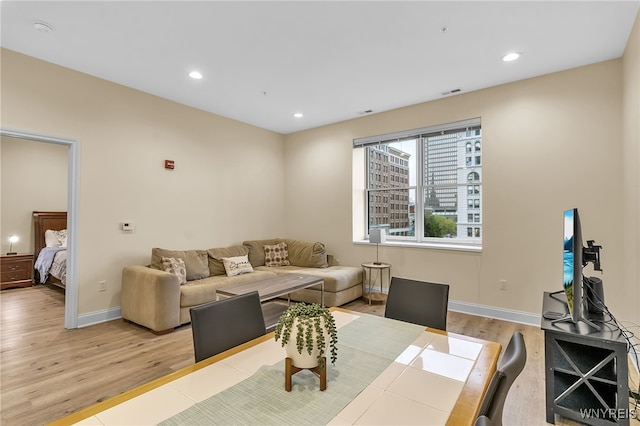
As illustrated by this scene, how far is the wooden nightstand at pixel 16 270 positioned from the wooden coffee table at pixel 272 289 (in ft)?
15.8

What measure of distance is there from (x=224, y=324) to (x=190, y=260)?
9.72ft

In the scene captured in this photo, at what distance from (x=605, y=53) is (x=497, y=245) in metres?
2.22

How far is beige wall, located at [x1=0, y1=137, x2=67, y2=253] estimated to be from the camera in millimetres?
5953

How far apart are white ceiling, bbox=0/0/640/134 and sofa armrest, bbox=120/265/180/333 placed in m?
2.29

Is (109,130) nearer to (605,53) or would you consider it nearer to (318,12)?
(318,12)

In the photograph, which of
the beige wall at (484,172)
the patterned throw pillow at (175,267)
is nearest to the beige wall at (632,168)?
the beige wall at (484,172)

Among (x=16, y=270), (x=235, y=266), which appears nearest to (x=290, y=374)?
(x=235, y=266)

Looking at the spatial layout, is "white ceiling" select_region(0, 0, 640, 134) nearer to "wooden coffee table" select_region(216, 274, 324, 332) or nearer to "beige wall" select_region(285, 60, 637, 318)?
"beige wall" select_region(285, 60, 637, 318)

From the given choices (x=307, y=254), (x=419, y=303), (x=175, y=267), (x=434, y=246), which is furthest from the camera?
(x=307, y=254)

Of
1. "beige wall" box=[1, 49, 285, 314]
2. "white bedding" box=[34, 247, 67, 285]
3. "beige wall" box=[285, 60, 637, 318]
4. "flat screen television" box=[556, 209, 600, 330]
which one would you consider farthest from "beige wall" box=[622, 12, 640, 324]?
"white bedding" box=[34, 247, 67, 285]

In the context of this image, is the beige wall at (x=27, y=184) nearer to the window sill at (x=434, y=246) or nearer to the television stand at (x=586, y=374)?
the window sill at (x=434, y=246)

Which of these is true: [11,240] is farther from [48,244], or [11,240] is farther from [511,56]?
[511,56]

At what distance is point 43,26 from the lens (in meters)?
2.71

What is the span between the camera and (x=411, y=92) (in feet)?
13.5
